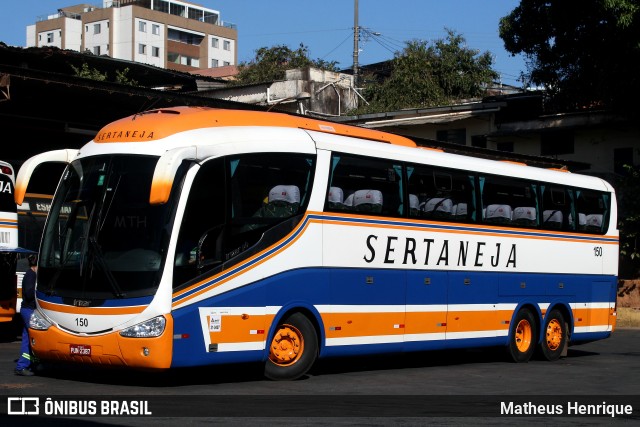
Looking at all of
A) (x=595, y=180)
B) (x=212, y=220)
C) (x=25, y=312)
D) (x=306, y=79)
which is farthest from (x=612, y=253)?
(x=306, y=79)

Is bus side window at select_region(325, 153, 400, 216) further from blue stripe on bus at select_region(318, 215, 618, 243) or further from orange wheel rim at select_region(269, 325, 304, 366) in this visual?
orange wheel rim at select_region(269, 325, 304, 366)

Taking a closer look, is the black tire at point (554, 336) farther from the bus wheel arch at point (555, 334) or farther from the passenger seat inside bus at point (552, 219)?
the passenger seat inside bus at point (552, 219)

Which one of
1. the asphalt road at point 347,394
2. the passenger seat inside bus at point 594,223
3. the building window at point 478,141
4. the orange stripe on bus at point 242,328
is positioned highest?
the building window at point 478,141

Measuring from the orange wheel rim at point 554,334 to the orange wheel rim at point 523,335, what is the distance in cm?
64

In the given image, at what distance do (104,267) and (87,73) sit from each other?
22.8m

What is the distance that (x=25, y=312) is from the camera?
13492 millimetres

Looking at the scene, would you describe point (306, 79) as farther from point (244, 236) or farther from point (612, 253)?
point (244, 236)

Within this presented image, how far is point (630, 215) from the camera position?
33.3 meters

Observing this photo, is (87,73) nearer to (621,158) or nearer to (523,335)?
(621,158)

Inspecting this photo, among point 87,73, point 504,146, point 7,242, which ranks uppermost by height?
point 87,73

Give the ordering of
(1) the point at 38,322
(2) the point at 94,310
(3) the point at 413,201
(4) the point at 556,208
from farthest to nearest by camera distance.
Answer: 1. (4) the point at 556,208
2. (3) the point at 413,201
3. (1) the point at 38,322
4. (2) the point at 94,310

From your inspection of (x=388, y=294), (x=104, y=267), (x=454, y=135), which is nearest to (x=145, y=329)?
(x=104, y=267)

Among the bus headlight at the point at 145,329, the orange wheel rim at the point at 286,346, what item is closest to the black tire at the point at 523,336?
the orange wheel rim at the point at 286,346

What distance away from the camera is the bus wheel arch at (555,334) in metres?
19.3
